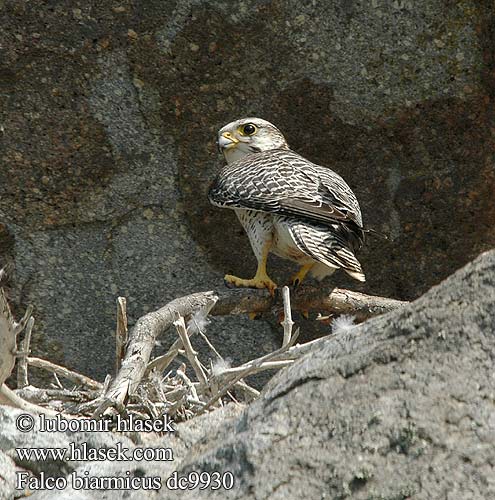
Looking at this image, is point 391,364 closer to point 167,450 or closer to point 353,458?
point 353,458

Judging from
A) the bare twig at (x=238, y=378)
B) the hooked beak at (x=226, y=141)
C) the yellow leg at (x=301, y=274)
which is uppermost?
the hooked beak at (x=226, y=141)

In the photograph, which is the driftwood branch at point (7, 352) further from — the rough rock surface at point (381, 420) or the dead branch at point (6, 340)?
the rough rock surface at point (381, 420)

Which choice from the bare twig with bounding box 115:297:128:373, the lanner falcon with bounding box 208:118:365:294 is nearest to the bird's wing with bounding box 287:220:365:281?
the lanner falcon with bounding box 208:118:365:294

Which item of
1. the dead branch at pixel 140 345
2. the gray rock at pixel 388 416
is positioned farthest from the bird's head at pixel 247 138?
the gray rock at pixel 388 416

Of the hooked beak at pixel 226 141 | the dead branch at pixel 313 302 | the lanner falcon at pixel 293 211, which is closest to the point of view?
the dead branch at pixel 313 302

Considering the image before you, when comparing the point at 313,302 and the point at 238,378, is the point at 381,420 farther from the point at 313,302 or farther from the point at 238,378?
the point at 313,302

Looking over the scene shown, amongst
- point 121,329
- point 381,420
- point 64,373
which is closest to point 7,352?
point 64,373

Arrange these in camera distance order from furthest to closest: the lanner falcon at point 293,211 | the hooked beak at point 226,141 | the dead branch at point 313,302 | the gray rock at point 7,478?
the hooked beak at point 226,141 < the lanner falcon at point 293,211 < the dead branch at point 313,302 < the gray rock at point 7,478

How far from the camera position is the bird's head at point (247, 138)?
464 centimetres

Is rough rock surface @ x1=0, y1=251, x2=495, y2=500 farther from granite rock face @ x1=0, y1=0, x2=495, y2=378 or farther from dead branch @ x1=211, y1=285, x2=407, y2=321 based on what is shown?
granite rock face @ x1=0, y1=0, x2=495, y2=378

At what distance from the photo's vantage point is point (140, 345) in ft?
11.9

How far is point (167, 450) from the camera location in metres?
2.25

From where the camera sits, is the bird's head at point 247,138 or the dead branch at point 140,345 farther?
the bird's head at point 247,138

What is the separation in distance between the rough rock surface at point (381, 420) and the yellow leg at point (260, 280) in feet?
7.40
